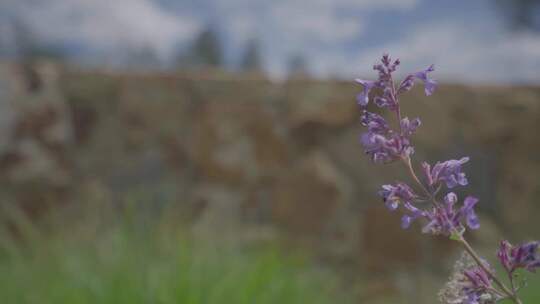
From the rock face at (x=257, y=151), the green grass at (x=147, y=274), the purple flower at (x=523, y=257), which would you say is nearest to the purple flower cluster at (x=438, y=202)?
the purple flower at (x=523, y=257)

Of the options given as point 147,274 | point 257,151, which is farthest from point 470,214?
point 257,151

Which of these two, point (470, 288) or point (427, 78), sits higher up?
point (427, 78)

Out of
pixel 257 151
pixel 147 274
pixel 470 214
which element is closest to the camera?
pixel 470 214

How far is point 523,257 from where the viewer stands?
1.30ft

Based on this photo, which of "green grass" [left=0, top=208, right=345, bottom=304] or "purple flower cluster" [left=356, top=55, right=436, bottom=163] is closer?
"purple flower cluster" [left=356, top=55, right=436, bottom=163]

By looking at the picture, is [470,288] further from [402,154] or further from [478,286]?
[402,154]

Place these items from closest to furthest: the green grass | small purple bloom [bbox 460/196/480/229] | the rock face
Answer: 1. small purple bloom [bbox 460/196/480/229]
2. the green grass
3. the rock face

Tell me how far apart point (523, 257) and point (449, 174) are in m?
0.08

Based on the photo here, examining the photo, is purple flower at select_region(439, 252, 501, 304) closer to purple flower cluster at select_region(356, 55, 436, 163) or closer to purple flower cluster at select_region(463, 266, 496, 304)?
purple flower cluster at select_region(463, 266, 496, 304)

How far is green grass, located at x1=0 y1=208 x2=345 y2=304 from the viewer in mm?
1714

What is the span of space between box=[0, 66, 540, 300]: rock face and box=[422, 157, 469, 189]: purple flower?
93.1 inches

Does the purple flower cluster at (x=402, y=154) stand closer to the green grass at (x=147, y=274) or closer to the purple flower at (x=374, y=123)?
the purple flower at (x=374, y=123)

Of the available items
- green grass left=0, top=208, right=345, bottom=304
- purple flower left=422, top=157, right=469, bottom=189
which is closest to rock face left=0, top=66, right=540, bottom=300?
green grass left=0, top=208, right=345, bottom=304

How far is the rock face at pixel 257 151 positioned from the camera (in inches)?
109
